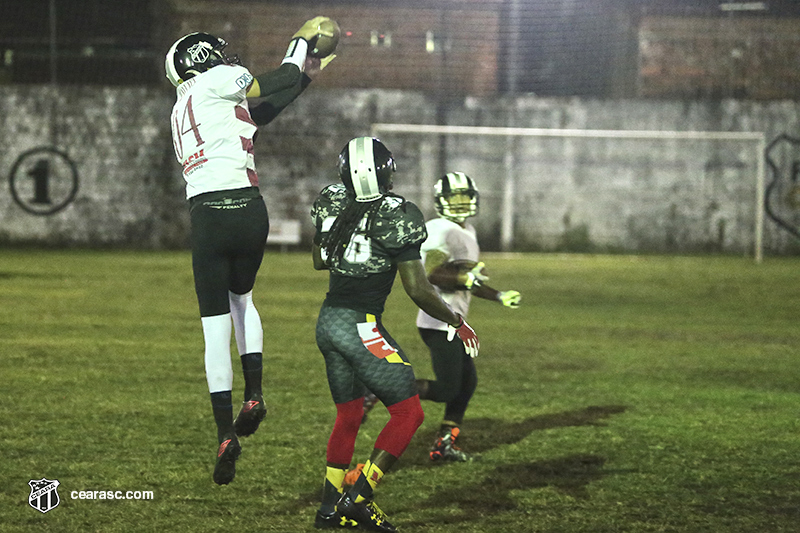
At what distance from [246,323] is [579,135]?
2212 cm

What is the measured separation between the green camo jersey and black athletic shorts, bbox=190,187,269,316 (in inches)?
13.0

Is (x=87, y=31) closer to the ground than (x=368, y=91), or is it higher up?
higher up

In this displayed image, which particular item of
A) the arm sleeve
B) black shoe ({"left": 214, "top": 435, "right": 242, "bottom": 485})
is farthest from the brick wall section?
black shoe ({"left": 214, "top": 435, "right": 242, "bottom": 485})

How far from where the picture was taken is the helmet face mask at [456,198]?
7.06 metres

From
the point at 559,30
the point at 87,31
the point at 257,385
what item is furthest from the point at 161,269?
the point at 559,30

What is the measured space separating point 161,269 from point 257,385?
16.3 m

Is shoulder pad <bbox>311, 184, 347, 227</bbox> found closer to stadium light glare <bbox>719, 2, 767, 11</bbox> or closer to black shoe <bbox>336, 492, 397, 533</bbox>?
black shoe <bbox>336, 492, 397, 533</bbox>

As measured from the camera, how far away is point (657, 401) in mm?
8711

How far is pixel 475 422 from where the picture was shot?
7855 millimetres

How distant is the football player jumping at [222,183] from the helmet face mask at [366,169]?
518 millimetres

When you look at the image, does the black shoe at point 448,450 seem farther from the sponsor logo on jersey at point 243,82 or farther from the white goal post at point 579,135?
the white goal post at point 579,135

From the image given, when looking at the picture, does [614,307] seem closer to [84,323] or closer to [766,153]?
[84,323]

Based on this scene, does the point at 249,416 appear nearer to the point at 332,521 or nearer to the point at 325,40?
the point at 332,521

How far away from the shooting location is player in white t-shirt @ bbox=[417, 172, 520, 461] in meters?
6.67
